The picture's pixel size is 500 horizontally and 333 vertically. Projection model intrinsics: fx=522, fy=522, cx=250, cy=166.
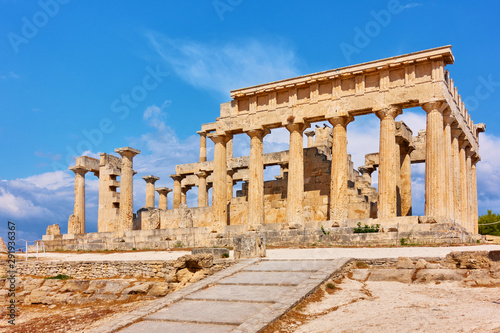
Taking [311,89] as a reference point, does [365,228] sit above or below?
below

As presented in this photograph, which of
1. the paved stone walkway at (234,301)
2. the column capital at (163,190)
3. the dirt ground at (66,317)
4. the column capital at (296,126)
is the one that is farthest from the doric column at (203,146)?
the paved stone walkway at (234,301)

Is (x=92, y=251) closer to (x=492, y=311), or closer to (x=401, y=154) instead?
(x=401, y=154)

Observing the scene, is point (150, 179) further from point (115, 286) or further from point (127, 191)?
point (115, 286)

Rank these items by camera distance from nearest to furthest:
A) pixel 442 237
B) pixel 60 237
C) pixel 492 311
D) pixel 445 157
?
1. pixel 492 311
2. pixel 442 237
3. pixel 445 157
4. pixel 60 237

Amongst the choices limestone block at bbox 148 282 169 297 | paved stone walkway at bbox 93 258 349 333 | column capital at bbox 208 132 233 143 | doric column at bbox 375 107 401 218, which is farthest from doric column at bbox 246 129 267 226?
paved stone walkway at bbox 93 258 349 333

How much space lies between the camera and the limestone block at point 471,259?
13055 mm

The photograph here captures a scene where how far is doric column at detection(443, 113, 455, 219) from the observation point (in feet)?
→ 79.1

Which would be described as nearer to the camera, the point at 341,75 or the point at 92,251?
the point at 341,75

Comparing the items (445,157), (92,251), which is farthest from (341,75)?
(92,251)

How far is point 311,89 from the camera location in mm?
28062

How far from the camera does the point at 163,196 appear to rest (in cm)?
4609

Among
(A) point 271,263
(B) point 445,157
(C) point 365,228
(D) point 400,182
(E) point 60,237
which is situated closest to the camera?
(A) point 271,263

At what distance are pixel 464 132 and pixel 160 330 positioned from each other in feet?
78.1

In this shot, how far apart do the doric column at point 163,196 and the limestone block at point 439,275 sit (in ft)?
114
